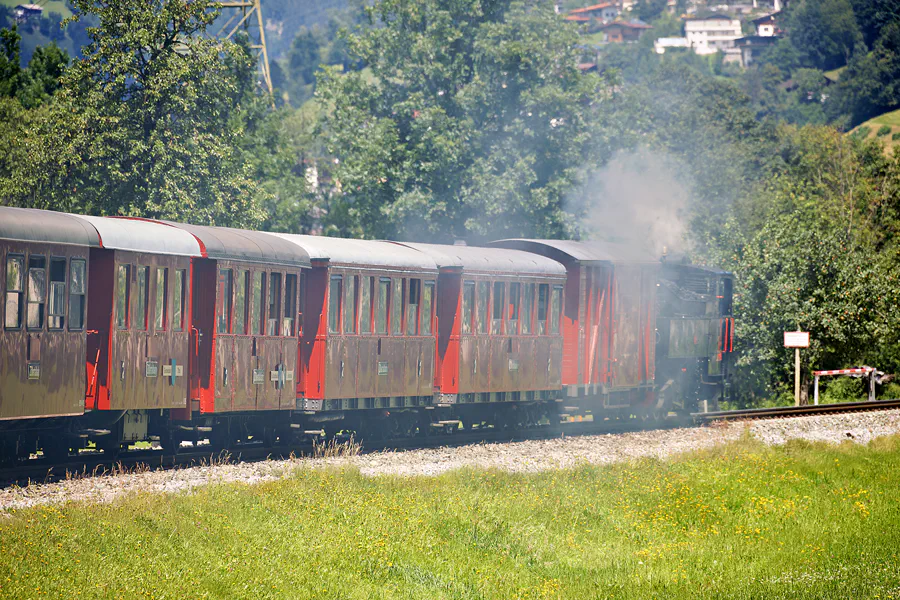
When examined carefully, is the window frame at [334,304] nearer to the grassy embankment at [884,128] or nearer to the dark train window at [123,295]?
the dark train window at [123,295]

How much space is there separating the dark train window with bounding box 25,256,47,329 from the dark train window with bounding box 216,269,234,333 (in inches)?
123

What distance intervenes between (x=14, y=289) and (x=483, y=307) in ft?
34.7

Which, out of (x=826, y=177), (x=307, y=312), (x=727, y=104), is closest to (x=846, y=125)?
(x=727, y=104)

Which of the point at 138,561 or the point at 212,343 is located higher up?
the point at 212,343

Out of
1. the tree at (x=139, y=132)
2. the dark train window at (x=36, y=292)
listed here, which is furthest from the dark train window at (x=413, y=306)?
the tree at (x=139, y=132)

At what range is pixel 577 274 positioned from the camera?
2538 centimetres

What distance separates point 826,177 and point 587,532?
197ft

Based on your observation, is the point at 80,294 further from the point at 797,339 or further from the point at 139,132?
the point at 797,339

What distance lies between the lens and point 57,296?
15.3m

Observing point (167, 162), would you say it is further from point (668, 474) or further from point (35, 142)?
point (668, 474)

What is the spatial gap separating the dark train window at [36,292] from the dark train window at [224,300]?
10.2ft

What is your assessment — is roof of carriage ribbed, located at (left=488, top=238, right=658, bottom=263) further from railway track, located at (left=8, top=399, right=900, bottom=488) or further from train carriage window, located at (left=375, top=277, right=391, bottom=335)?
train carriage window, located at (left=375, top=277, right=391, bottom=335)

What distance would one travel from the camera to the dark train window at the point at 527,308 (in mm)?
24188

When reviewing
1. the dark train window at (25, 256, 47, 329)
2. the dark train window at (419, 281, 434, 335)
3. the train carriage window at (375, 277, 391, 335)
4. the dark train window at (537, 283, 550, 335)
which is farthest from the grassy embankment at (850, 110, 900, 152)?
the dark train window at (25, 256, 47, 329)
